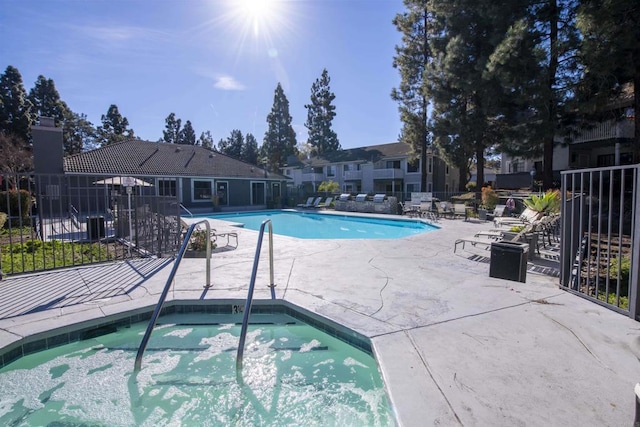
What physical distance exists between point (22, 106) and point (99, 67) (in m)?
20.3

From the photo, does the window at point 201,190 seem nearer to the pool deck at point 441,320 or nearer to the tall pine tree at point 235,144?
the pool deck at point 441,320

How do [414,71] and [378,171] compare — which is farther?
[378,171]

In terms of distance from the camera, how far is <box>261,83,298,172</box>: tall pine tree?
47969 mm

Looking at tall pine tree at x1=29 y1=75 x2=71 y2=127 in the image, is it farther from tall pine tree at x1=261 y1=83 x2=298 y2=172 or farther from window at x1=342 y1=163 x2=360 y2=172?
window at x1=342 y1=163 x2=360 y2=172

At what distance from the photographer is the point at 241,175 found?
26.2 m

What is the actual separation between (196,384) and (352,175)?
3415 cm

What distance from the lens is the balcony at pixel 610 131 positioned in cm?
1827

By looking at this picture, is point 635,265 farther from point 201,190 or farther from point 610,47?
point 201,190

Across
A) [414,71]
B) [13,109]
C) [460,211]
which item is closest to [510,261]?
[460,211]

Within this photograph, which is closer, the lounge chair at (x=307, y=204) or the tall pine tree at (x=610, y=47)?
the tall pine tree at (x=610, y=47)

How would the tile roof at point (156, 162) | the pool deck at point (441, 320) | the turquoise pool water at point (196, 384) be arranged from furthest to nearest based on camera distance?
the tile roof at point (156, 162), the turquoise pool water at point (196, 384), the pool deck at point (441, 320)

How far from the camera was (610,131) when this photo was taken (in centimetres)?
1892

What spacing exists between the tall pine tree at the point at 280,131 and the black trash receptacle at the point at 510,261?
43.9m

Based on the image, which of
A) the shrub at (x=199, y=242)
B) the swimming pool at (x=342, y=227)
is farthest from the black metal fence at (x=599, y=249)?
the swimming pool at (x=342, y=227)
